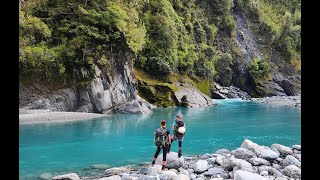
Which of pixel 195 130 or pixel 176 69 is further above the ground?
pixel 176 69

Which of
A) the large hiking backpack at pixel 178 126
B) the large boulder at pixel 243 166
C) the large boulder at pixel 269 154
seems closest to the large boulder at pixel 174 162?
the large hiking backpack at pixel 178 126

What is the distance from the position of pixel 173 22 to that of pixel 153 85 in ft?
41.0

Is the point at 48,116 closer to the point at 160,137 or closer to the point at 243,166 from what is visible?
A: the point at 160,137

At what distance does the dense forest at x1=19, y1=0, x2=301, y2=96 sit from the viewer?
109ft

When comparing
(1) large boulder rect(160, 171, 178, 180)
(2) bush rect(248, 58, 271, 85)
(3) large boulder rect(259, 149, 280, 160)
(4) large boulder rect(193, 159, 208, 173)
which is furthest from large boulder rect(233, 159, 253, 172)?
(2) bush rect(248, 58, 271, 85)

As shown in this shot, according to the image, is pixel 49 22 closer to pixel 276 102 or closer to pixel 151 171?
pixel 151 171

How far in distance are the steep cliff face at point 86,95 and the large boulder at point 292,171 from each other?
2543 cm

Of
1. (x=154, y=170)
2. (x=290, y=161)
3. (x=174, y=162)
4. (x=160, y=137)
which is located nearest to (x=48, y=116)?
(x=174, y=162)

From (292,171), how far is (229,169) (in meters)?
2.14

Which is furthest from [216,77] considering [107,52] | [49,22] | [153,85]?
[49,22]

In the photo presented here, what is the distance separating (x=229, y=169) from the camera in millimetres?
12016

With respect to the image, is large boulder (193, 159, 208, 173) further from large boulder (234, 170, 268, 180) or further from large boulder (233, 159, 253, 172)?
large boulder (234, 170, 268, 180)
